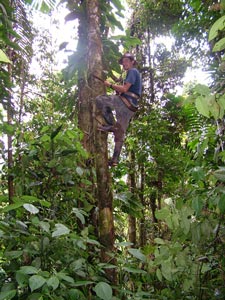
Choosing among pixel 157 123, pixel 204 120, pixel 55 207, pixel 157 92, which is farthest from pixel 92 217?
pixel 157 92

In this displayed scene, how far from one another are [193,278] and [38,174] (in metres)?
1.48

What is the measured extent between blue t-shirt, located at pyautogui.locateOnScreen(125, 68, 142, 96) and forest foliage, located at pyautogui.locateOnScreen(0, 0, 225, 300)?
0.62ft

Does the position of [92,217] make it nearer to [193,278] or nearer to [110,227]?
[110,227]

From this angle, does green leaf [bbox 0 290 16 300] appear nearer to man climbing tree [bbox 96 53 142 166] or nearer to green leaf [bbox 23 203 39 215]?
green leaf [bbox 23 203 39 215]

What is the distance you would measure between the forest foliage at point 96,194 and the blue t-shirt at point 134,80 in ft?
0.62

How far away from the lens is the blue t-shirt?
371 centimetres

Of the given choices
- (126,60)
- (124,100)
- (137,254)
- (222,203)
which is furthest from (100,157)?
(126,60)

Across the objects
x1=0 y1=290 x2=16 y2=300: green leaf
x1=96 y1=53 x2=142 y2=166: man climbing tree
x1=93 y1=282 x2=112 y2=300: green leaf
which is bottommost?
x1=93 y1=282 x2=112 y2=300: green leaf

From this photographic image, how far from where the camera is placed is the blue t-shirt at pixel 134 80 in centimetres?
371

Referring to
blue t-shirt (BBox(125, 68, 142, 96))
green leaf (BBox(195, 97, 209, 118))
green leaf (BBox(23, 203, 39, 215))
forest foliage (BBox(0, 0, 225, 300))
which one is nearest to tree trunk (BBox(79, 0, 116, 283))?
forest foliage (BBox(0, 0, 225, 300))

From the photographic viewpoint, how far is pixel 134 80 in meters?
3.73

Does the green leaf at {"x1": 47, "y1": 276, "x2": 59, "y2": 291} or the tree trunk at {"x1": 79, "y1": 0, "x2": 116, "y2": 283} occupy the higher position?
the tree trunk at {"x1": 79, "y1": 0, "x2": 116, "y2": 283}

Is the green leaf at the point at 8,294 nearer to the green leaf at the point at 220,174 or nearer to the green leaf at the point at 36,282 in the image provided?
the green leaf at the point at 36,282

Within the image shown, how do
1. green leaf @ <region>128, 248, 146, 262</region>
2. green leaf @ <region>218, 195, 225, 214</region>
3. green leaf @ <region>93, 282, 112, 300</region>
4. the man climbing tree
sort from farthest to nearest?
the man climbing tree → green leaf @ <region>128, 248, 146, 262</region> → green leaf @ <region>218, 195, 225, 214</region> → green leaf @ <region>93, 282, 112, 300</region>
